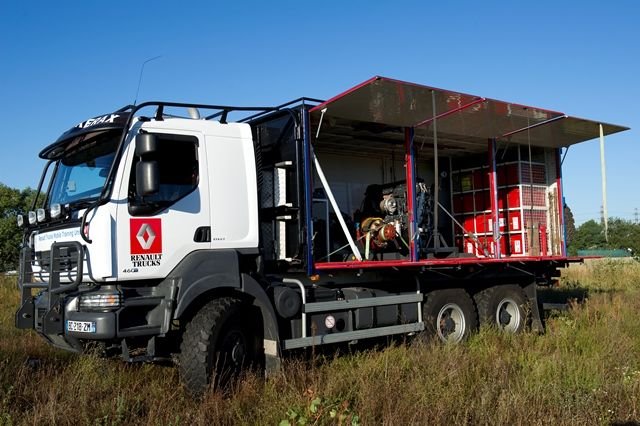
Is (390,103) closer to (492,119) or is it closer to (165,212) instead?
(492,119)

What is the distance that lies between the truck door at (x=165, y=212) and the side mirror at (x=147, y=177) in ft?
0.22

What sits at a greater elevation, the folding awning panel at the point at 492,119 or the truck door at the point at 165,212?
the folding awning panel at the point at 492,119

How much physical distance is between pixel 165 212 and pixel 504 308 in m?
6.08

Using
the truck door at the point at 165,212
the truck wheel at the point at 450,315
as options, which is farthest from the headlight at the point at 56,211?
the truck wheel at the point at 450,315

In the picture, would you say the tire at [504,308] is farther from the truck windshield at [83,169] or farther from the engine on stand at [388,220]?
the truck windshield at [83,169]

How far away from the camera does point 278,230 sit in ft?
23.8

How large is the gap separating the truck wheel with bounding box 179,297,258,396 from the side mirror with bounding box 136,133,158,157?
1640 mm

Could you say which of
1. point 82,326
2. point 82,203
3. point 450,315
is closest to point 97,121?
point 82,203

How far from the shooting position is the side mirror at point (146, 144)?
18.3 ft

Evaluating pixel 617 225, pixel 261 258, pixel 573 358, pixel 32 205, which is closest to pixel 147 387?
pixel 261 258

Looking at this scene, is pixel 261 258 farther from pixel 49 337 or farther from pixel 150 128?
pixel 49 337

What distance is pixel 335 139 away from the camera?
927 centimetres

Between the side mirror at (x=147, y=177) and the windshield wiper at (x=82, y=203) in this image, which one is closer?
the side mirror at (x=147, y=177)

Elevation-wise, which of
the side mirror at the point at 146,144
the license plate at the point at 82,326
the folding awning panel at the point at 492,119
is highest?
the folding awning panel at the point at 492,119
